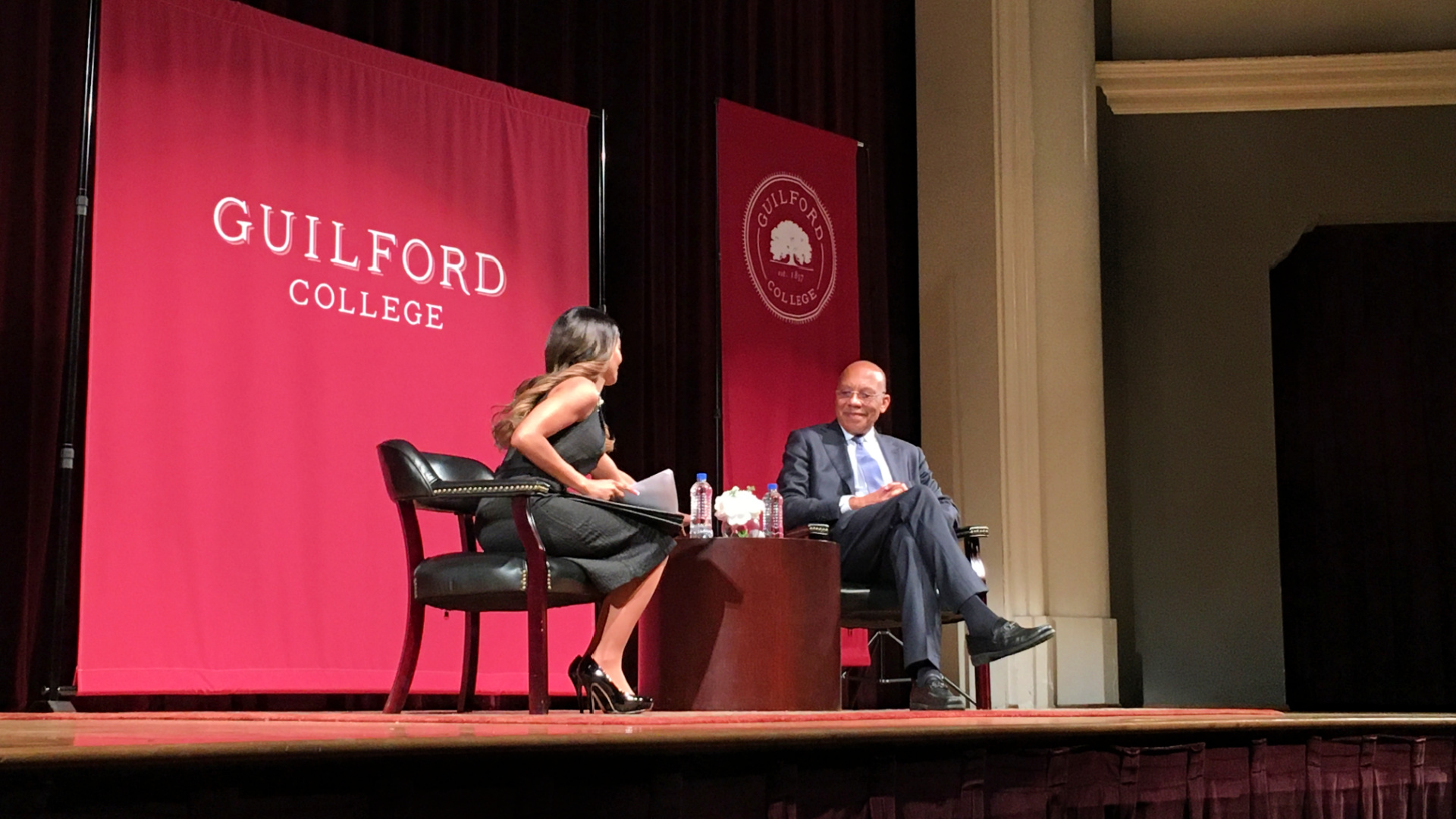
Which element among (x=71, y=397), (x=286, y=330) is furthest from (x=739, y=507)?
(x=71, y=397)

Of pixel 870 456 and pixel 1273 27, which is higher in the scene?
pixel 1273 27

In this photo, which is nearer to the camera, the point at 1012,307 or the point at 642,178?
the point at 642,178

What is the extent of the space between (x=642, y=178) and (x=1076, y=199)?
1.94 m

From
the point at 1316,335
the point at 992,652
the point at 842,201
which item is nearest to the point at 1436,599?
the point at 1316,335

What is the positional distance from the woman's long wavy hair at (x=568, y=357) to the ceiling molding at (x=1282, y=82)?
12.5ft

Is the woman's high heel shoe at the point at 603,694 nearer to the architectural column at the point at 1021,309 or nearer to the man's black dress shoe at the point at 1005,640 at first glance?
the man's black dress shoe at the point at 1005,640

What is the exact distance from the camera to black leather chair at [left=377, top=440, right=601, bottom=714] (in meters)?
3.19

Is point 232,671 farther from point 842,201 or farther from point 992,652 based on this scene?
point 842,201

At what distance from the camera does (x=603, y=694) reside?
326 cm

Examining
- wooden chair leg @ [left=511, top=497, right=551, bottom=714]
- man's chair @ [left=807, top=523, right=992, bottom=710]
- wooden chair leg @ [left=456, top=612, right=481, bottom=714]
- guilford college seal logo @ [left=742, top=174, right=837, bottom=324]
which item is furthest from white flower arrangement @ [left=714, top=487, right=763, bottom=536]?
guilford college seal logo @ [left=742, top=174, right=837, bottom=324]

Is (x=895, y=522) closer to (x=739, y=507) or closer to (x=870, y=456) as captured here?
(x=739, y=507)

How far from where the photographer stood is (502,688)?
4539 millimetres

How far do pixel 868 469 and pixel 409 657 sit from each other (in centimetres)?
166

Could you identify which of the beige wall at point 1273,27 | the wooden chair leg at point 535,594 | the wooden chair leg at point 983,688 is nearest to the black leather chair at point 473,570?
the wooden chair leg at point 535,594
